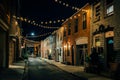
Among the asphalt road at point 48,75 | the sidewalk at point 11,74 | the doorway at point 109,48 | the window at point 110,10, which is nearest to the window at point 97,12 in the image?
the window at point 110,10

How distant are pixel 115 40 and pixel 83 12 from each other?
31.7 feet

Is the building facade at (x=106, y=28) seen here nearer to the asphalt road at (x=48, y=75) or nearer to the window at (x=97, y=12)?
the window at (x=97, y=12)

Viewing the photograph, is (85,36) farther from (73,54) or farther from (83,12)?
(73,54)

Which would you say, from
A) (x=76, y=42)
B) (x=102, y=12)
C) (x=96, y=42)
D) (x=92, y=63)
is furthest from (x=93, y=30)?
(x=76, y=42)

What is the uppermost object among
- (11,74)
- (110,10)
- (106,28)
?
(110,10)

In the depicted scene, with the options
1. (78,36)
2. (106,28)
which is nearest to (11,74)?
(106,28)

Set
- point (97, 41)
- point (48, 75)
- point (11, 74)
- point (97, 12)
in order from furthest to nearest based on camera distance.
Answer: point (97, 12) → point (97, 41) → point (48, 75) → point (11, 74)

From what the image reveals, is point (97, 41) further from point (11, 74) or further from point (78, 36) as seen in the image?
point (11, 74)

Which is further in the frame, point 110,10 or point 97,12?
point 97,12

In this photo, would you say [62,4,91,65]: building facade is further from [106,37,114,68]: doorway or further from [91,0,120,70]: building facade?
[106,37,114,68]: doorway

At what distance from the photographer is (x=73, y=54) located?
3250cm

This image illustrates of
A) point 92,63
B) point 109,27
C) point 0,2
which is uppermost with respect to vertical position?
point 0,2

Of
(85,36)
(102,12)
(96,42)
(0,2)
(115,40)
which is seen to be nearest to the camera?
(0,2)

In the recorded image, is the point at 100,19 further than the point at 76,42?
Result: No
